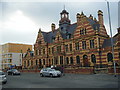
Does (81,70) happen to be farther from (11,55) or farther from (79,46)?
(11,55)

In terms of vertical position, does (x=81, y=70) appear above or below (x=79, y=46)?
below

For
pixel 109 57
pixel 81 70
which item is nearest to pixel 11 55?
pixel 81 70

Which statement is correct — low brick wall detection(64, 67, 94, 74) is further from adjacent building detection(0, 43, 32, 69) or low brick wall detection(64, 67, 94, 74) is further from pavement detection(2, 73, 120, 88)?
adjacent building detection(0, 43, 32, 69)

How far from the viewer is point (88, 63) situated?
35.8 metres

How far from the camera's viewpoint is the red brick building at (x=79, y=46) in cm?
3416

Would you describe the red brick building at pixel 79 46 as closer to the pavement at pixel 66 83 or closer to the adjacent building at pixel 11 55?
the pavement at pixel 66 83

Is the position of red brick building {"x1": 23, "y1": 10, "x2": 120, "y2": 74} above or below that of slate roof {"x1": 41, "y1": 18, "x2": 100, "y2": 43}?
below

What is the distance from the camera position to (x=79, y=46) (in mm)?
38906

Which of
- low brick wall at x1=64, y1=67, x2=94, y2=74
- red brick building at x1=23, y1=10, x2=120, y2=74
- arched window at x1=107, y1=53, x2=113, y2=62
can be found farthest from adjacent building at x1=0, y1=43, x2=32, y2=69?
arched window at x1=107, y1=53, x2=113, y2=62

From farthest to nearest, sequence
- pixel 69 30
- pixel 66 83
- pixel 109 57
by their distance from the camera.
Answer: pixel 69 30, pixel 109 57, pixel 66 83

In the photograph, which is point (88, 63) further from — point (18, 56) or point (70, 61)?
point (18, 56)

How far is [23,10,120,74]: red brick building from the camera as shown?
34156mm

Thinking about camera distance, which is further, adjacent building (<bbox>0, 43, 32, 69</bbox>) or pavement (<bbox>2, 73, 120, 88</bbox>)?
adjacent building (<bbox>0, 43, 32, 69</bbox>)

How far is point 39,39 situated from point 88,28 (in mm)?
21946
